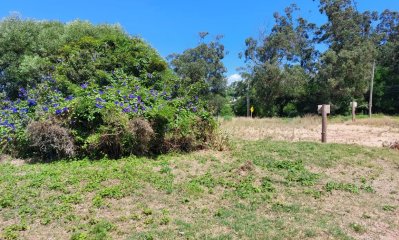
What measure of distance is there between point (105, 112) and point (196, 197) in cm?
243

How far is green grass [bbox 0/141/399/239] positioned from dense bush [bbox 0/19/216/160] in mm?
400

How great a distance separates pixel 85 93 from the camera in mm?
6062

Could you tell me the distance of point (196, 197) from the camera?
4152 millimetres

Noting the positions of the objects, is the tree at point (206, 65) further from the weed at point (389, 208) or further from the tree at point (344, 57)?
the weed at point (389, 208)

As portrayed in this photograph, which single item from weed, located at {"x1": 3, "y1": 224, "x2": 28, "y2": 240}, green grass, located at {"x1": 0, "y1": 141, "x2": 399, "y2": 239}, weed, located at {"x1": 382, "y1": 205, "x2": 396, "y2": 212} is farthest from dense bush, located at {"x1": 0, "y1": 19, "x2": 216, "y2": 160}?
weed, located at {"x1": 382, "y1": 205, "x2": 396, "y2": 212}

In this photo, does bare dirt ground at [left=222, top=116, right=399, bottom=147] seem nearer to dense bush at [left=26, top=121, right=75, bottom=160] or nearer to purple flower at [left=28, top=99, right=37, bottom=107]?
dense bush at [left=26, top=121, right=75, bottom=160]

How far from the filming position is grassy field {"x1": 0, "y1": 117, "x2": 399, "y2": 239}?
131 inches

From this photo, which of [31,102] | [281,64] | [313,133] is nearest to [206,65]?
[281,64]

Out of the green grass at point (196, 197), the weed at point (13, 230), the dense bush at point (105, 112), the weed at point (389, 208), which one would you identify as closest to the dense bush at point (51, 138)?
the dense bush at point (105, 112)

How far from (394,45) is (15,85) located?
34.6 meters

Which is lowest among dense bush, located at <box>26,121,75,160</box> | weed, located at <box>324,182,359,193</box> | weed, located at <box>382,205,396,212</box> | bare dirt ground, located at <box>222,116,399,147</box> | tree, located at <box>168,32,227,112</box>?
weed, located at <box>382,205,396,212</box>

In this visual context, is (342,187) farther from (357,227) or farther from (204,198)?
(204,198)

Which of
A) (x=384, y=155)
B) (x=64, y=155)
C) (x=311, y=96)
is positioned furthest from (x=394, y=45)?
(x=64, y=155)

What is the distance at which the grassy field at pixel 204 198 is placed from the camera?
3.33m
